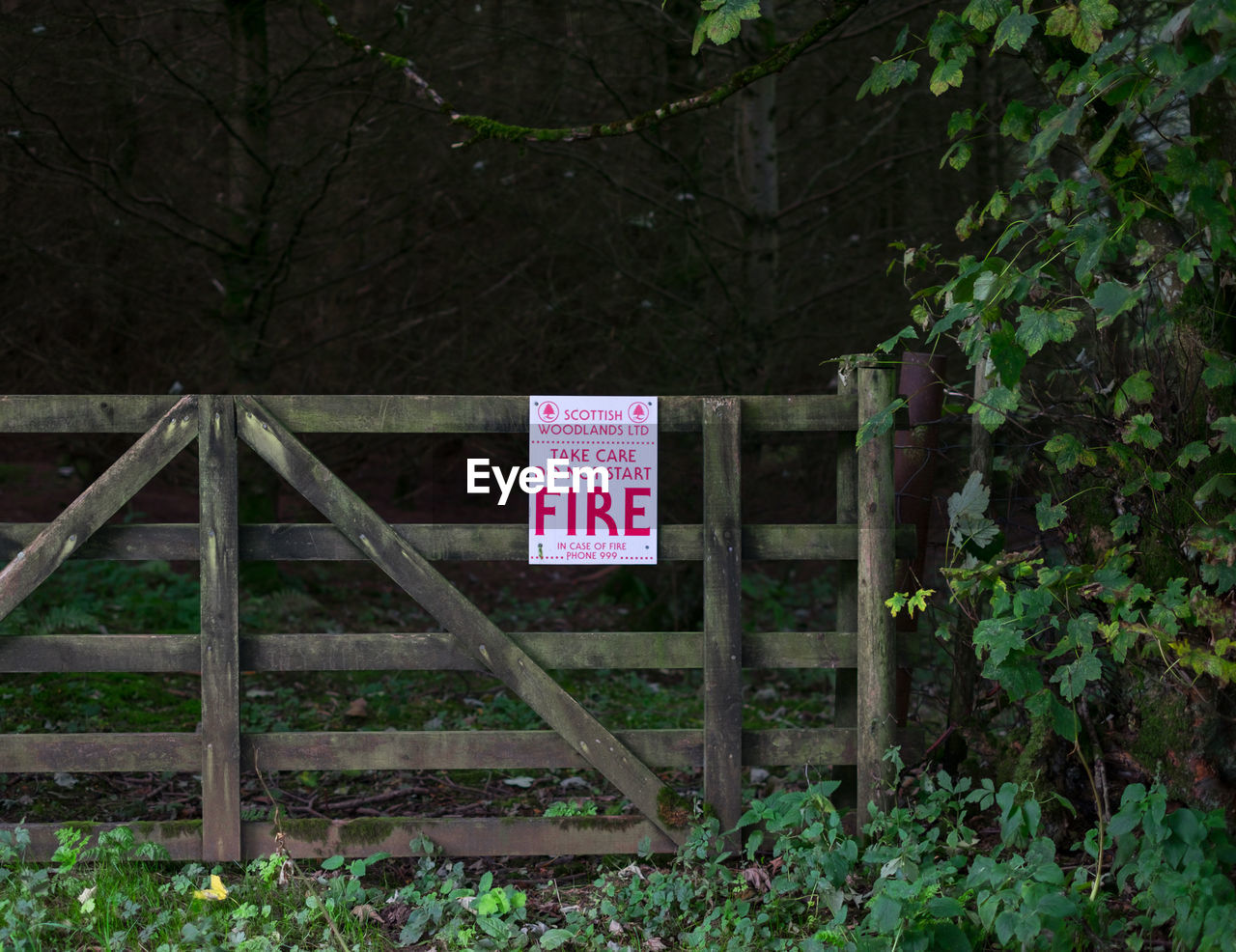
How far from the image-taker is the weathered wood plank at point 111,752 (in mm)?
4059

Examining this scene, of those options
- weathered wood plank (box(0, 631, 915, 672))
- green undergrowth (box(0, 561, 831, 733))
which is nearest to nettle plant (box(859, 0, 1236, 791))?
weathered wood plank (box(0, 631, 915, 672))

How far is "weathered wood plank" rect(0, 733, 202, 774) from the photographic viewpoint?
406cm

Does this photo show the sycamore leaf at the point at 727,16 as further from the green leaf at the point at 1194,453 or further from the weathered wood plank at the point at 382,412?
the green leaf at the point at 1194,453

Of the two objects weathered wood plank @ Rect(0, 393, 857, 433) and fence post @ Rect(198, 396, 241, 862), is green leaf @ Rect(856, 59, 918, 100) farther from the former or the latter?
fence post @ Rect(198, 396, 241, 862)

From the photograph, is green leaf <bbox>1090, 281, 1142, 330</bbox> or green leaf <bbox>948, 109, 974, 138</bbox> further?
green leaf <bbox>948, 109, 974, 138</bbox>

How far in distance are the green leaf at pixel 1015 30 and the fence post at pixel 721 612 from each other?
1.49 m

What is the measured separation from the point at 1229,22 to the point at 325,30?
24.9 feet

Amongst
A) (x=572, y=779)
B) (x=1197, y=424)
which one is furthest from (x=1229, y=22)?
(x=572, y=779)

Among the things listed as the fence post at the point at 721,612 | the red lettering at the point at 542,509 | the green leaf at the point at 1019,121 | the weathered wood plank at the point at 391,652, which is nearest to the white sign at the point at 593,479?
the red lettering at the point at 542,509

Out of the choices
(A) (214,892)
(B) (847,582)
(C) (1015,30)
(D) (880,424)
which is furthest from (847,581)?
(A) (214,892)

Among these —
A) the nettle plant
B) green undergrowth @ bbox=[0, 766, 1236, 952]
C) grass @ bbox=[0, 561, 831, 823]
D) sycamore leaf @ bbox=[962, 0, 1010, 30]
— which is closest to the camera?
the nettle plant

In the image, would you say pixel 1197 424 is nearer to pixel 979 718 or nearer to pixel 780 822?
pixel 979 718

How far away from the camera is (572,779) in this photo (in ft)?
18.6

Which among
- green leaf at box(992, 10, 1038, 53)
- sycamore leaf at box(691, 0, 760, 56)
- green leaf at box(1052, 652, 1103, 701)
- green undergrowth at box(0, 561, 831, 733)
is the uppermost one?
sycamore leaf at box(691, 0, 760, 56)
